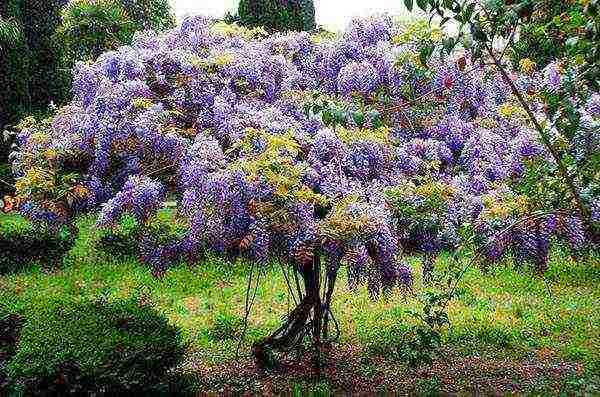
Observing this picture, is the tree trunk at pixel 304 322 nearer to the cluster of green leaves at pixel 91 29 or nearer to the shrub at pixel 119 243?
the shrub at pixel 119 243

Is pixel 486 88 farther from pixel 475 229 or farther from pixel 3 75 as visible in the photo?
pixel 3 75

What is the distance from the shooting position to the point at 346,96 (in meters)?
6.01

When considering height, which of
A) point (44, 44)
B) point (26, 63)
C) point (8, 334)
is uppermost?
point (44, 44)

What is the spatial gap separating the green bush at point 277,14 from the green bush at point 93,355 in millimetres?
10340

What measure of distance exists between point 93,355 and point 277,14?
11.3m

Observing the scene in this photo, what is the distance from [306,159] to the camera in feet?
17.2

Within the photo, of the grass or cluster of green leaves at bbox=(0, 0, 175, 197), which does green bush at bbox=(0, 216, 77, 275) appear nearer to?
the grass

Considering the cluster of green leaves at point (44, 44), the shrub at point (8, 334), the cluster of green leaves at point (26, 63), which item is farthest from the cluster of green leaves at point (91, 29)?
the shrub at point (8, 334)

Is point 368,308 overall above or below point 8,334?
above

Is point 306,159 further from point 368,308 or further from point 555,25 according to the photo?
point 368,308

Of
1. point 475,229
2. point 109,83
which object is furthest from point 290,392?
point 109,83

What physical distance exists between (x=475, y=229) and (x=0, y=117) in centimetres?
1268

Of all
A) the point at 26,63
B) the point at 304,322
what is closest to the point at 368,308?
the point at 304,322

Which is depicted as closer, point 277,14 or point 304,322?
point 304,322
